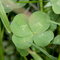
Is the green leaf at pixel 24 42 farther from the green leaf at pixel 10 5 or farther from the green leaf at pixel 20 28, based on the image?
the green leaf at pixel 10 5

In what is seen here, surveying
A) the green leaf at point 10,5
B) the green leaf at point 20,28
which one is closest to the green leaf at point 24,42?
the green leaf at point 20,28

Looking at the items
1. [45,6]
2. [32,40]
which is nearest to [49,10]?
[45,6]

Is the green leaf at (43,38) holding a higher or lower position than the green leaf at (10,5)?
lower

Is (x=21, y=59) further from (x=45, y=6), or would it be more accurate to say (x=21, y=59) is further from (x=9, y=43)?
(x=45, y=6)

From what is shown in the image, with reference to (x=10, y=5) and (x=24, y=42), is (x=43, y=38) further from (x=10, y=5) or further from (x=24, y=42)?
(x=10, y=5)

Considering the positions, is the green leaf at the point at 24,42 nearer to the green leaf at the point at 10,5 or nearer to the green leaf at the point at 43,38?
the green leaf at the point at 43,38

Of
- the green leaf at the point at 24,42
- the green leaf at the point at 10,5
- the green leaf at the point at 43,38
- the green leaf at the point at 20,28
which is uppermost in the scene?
the green leaf at the point at 10,5
